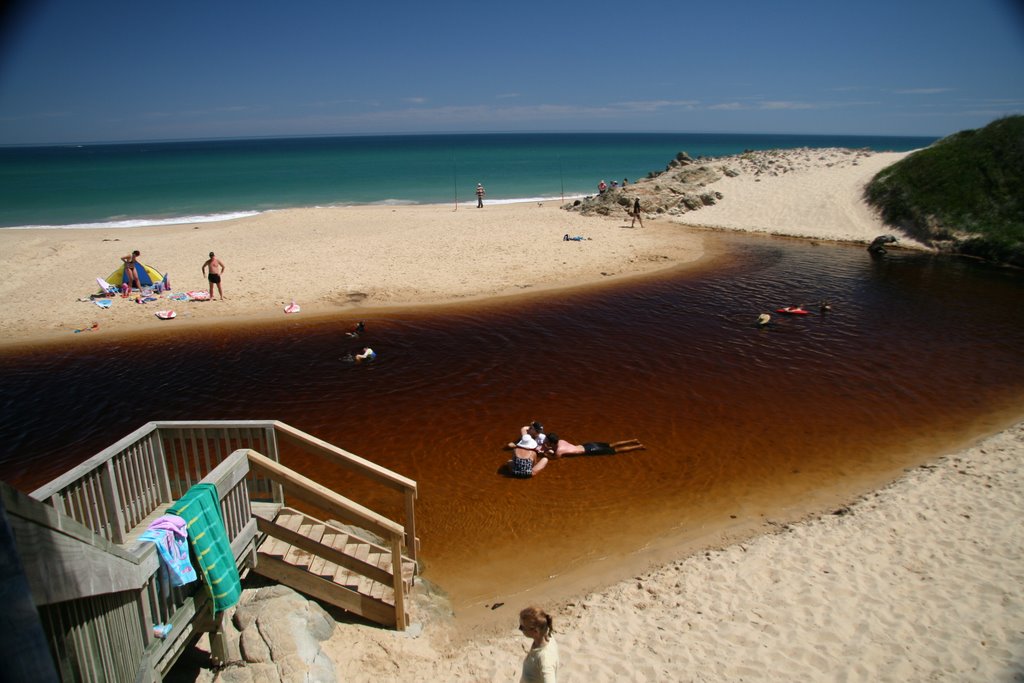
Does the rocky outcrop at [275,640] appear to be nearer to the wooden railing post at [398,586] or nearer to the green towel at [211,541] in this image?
the green towel at [211,541]

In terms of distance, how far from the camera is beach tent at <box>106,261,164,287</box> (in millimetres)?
22641

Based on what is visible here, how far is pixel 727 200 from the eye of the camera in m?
42.9

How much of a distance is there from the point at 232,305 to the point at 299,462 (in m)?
11.7

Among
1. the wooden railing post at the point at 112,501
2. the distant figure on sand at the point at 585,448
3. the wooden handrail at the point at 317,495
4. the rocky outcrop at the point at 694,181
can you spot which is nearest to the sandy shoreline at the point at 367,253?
the rocky outcrop at the point at 694,181

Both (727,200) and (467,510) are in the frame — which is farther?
(727,200)

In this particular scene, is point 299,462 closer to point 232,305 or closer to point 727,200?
point 232,305

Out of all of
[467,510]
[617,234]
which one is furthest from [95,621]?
[617,234]

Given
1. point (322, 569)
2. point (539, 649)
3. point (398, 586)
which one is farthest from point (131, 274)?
point (539, 649)

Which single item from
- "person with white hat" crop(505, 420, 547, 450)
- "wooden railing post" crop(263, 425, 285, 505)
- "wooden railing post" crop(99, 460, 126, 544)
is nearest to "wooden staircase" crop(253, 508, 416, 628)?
"wooden railing post" crop(263, 425, 285, 505)

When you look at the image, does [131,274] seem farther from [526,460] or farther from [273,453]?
[526,460]

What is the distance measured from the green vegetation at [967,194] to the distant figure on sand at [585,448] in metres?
27.5

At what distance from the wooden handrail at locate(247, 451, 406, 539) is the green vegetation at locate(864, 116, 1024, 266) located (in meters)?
33.6

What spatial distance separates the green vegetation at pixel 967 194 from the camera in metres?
30.8

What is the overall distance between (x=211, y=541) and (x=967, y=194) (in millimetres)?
40085
